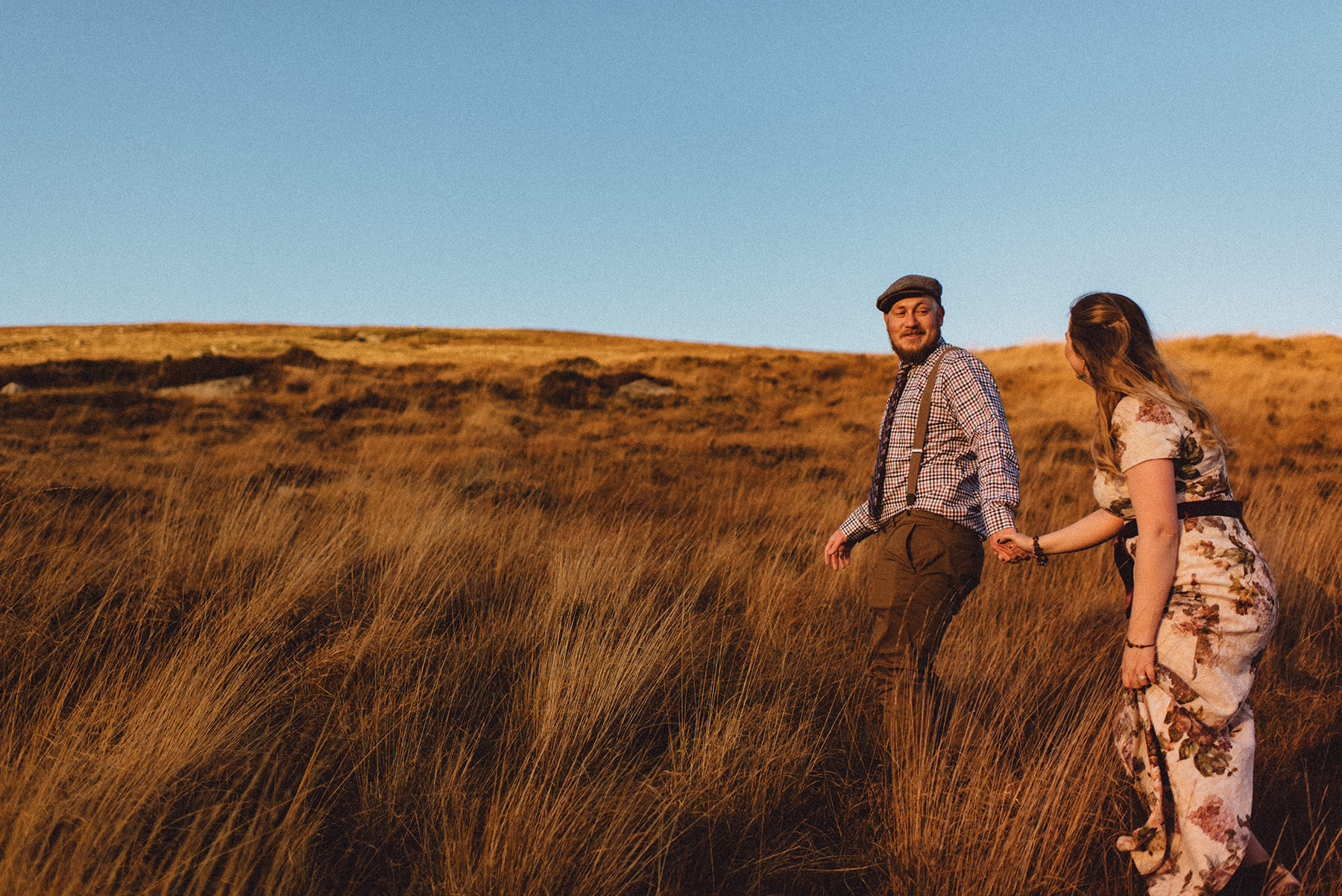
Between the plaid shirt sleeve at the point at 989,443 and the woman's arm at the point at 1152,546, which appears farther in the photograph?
the plaid shirt sleeve at the point at 989,443

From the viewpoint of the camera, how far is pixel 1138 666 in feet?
6.64

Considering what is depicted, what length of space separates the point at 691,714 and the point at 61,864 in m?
1.84

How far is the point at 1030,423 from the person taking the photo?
15008 millimetres

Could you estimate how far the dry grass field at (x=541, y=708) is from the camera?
195 centimetres

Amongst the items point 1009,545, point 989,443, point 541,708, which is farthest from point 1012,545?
point 541,708

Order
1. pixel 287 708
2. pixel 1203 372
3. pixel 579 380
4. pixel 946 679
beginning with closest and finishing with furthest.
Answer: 1. pixel 287 708
2. pixel 946 679
3. pixel 1203 372
4. pixel 579 380

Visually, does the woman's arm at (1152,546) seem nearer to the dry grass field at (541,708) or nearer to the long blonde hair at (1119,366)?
the long blonde hair at (1119,366)

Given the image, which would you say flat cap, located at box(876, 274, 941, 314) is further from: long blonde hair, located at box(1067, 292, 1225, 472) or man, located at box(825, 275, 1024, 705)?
long blonde hair, located at box(1067, 292, 1225, 472)

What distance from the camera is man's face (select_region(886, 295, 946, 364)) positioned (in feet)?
9.13

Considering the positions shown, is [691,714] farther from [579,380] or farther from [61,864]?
[579,380]

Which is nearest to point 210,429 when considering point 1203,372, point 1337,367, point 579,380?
point 579,380

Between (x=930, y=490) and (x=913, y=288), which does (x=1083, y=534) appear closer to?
(x=930, y=490)

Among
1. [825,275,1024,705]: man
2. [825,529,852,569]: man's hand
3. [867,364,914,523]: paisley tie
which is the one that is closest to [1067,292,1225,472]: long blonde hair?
[825,275,1024,705]: man

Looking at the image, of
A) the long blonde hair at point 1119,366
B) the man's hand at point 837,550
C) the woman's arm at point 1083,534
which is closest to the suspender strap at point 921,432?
the man's hand at point 837,550
